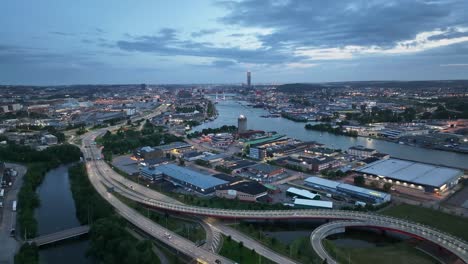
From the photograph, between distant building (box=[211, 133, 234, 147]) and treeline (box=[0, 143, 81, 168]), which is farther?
distant building (box=[211, 133, 234, 147])

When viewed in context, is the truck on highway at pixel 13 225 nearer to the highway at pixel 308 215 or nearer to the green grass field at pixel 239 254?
the highway at pixel 308 215

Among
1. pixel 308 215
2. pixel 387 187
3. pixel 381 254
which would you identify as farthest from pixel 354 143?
pixel 381 254

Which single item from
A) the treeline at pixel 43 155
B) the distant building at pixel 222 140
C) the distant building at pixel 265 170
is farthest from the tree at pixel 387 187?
the treeline at pixel 43 155

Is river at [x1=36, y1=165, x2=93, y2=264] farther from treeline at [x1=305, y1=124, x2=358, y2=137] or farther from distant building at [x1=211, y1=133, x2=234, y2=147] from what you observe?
treeline at [x1=305, y1=124, x2=358, y2=137]

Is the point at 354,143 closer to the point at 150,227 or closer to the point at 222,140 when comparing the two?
the point at 222,140

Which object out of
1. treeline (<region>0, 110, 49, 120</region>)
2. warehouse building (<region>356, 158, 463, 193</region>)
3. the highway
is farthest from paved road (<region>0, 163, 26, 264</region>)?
treeline (<region>0, 110, 49, 120</region>)
